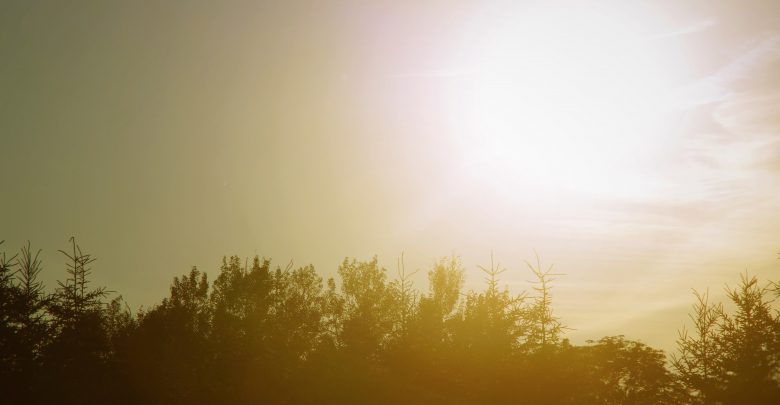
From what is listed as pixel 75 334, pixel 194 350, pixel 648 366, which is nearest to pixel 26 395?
pixel 75 334

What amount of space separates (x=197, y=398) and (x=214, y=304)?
22.0 m

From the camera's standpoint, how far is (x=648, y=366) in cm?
5041

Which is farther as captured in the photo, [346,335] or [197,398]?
[346,335]

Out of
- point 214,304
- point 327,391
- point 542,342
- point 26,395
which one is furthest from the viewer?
point 214,304

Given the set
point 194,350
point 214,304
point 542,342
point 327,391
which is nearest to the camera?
point 542,342

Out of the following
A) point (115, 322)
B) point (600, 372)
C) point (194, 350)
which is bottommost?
point (600, 372)

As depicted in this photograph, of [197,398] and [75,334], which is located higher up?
[75,334]

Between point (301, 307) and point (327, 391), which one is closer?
point (327, 391)

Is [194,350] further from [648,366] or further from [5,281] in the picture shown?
[648,366]

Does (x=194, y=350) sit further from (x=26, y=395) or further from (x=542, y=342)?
(x=542, y=342)

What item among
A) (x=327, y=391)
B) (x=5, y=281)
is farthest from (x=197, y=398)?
(x=5, y=281)

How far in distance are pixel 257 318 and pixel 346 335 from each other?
7322 millimetres

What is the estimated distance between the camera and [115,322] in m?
50.3

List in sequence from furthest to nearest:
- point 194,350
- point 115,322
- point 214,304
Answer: point 214,304, point 115,322, point 194,350
